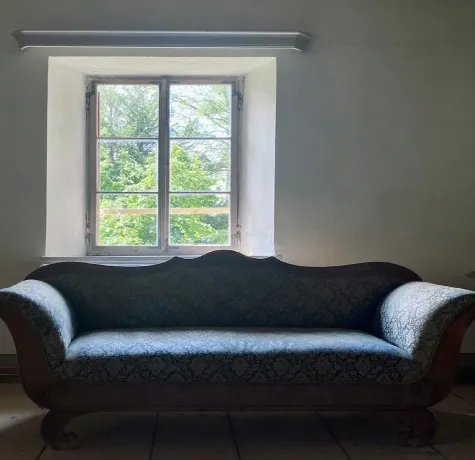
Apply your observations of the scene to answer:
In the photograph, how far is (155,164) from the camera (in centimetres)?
349

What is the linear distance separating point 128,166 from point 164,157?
0.81 feet

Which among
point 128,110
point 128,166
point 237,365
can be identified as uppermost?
point 128,110

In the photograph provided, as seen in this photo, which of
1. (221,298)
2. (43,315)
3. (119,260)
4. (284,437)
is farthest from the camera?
(119,260)

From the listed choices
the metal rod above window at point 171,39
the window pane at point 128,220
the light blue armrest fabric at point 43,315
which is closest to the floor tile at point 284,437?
the light blue armrest fabric at point 43,315

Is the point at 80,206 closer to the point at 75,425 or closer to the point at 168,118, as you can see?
the point at 168,118

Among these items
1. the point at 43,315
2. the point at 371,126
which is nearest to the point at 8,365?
the point at 43,315

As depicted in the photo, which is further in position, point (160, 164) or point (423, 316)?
point (160, 164)

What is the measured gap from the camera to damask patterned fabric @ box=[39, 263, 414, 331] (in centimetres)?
264

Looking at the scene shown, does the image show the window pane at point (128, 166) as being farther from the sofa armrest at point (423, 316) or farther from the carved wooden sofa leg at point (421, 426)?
the carved wooden sofa leg at point (421, 426)

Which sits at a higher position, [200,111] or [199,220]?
[200,111]

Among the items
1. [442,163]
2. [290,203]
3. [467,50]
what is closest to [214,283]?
[290,203]

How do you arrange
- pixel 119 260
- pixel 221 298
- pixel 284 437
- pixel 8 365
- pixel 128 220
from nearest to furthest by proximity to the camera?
1. pixel 284 437
2. pixel 221 298
3. pixel 8 365
4. pixel 119 260
5. pixel 128 220

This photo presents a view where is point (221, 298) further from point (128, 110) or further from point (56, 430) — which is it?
point (128, 110)

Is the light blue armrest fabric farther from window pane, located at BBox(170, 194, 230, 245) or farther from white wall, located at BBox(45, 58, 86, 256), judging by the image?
window pane, located at BBox(170, 194, 230, 245)
